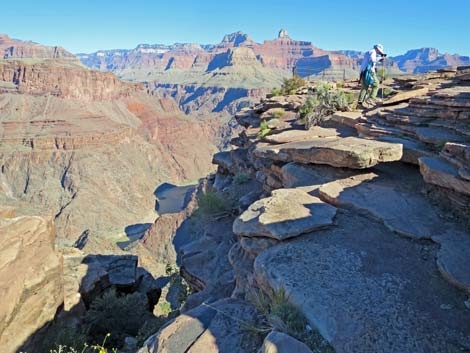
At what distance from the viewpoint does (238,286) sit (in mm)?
5789

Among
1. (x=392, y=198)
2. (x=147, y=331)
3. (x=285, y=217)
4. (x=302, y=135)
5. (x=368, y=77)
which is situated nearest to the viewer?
(x=285, y=217)

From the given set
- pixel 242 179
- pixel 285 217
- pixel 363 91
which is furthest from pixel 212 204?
pixel 363 91

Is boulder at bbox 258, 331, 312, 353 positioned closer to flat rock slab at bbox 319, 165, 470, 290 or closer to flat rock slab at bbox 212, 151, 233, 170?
flat rock slab at bbox 319, 165, 470, 290

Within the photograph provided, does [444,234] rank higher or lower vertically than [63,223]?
higher

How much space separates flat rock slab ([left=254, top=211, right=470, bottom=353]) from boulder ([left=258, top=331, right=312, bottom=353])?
364 millimetres

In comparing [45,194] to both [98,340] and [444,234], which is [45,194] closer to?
[98,340]

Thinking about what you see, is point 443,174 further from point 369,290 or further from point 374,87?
point 374,87

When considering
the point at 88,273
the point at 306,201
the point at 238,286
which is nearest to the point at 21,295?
the point at 88,273

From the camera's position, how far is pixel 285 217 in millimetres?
5945

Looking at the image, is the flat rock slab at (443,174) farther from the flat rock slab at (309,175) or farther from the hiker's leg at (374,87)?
the hiker's leg at (374,87)

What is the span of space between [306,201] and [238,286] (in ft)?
6.67

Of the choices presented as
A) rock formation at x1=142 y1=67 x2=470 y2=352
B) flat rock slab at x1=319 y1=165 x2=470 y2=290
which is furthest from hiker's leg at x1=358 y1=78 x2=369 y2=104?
flat rock slab at x1=319 y1=165 x2=470 y2=290

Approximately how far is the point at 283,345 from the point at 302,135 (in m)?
7.56

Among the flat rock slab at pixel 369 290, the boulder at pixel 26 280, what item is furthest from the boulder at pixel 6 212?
the flat rock slab at pixel 369 290
